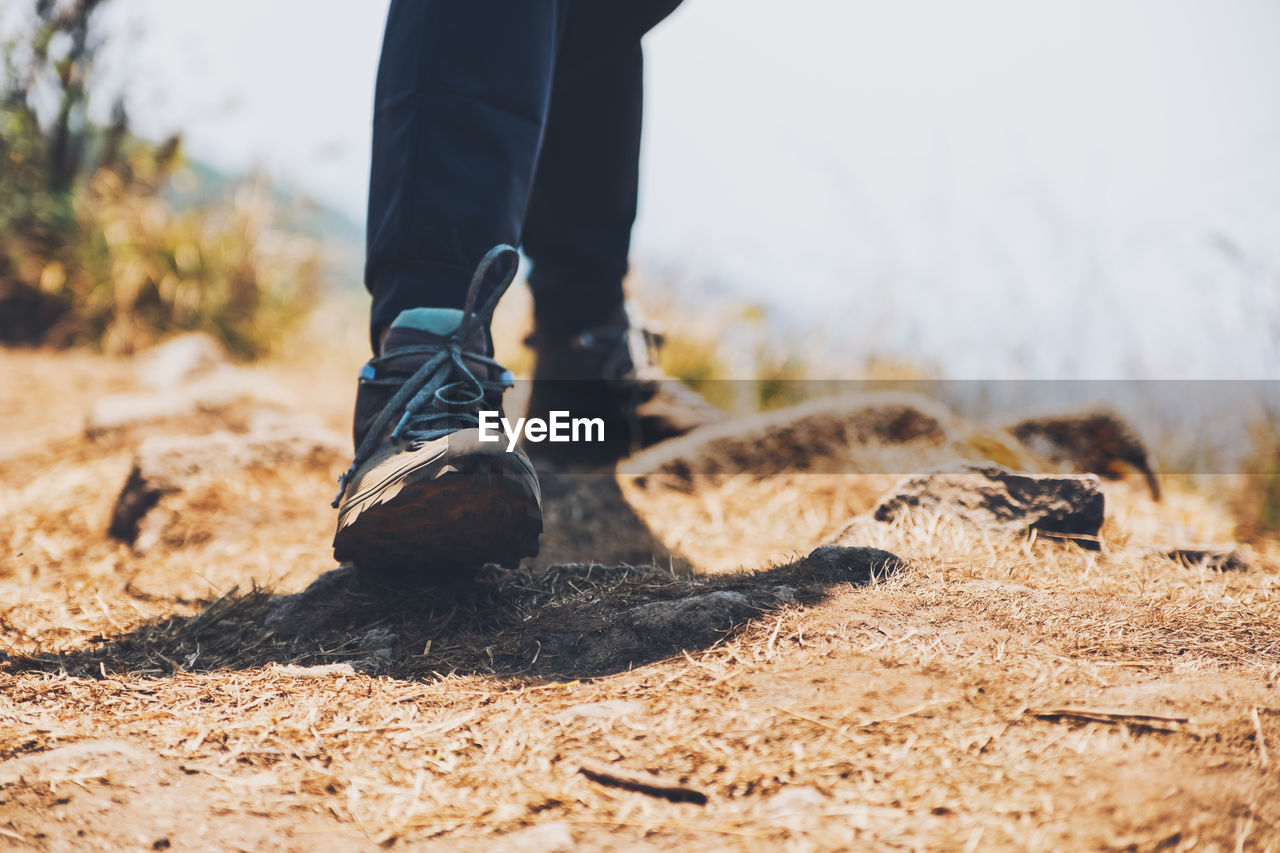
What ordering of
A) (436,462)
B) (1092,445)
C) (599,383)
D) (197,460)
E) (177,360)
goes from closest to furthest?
(436,462), (197,460), (599,383), (1092,445), (177,360)

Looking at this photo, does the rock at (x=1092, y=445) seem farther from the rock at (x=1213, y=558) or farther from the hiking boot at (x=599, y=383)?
the hiking boot at (x=599, y=383)

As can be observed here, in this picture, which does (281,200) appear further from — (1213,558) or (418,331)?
(1213,558)

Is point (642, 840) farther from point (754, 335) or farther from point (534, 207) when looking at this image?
point (754, 335)

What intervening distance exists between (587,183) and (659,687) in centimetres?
156

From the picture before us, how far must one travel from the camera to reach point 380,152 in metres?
1.37

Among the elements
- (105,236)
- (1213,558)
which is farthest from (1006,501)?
(105,236)

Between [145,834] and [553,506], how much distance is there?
5.11 feet

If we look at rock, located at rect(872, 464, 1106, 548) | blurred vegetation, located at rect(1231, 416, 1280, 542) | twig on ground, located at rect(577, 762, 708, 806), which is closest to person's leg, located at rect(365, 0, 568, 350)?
twig on ground, located at rect(577, 762, 708, 806)

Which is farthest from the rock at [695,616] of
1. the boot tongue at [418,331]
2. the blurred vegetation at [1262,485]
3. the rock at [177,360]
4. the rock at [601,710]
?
the rock at [177,360]

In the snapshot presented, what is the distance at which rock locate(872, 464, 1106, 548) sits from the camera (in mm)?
1687

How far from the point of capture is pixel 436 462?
1085 mm

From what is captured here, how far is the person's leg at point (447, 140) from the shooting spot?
1.32 metres

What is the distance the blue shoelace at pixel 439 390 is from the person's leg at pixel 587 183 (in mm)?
873

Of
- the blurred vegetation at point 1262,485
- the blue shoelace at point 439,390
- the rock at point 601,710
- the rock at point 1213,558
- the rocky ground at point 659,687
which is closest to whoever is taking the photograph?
the rocky ground at point 659,687
